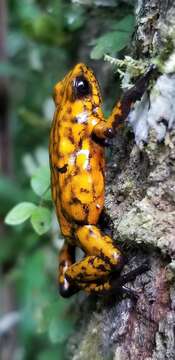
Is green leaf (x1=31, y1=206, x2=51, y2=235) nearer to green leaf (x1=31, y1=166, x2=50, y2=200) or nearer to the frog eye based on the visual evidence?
green leaf (x1=31, y1=166, x2=50, y2=200)

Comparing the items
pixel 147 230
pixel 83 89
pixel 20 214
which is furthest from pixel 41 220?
pixel 147 230

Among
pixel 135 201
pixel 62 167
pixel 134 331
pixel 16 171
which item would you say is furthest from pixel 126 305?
pixel 16 171

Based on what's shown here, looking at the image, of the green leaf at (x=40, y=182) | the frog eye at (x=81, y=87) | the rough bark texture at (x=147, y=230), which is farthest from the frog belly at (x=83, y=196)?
the frog eye at (x=81, y=87)

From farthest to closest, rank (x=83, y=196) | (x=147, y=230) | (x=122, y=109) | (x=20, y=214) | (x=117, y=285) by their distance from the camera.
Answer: (x=20, y=214) → (x=83, y=196) → (x=122, y=109) → (x=117, y=285) → (x=147, y=230)

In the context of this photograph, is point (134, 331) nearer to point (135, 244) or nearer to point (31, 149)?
point (135, 244)

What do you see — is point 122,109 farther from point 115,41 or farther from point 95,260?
point 95,260

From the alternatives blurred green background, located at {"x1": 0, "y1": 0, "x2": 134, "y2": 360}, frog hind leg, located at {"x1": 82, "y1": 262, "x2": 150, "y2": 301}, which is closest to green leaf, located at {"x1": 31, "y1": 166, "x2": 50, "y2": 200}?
blurred green background, located at {"x1": 0, "y1": 0, "x2": 134, "y2": 360}
